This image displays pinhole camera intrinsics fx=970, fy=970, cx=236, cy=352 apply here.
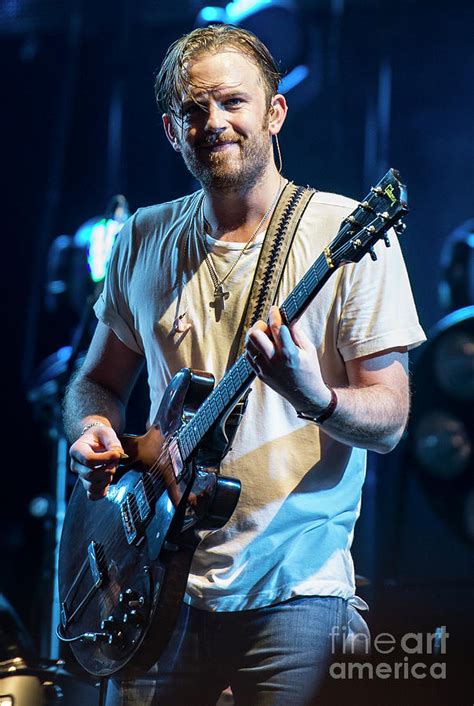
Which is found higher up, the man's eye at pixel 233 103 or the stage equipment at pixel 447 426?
the man's eye at pixel 233 103

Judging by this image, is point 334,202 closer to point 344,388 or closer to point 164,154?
point 344,388

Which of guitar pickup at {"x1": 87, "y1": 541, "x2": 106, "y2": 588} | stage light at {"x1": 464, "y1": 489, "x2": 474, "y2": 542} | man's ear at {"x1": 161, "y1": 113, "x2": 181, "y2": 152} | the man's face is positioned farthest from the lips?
stage light at {"x1": 464, "y1": 489, "x2": 474, "y2": 542}

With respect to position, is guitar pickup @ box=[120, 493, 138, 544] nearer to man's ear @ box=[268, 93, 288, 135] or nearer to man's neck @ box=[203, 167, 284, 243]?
man's neck @ box=[203, 167, 284, 243]

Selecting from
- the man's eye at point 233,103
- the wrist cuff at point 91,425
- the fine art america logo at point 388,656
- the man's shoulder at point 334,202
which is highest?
the man's eye at point 233,103

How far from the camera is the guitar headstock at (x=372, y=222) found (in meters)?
1.86

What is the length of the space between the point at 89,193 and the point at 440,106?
1.89 m

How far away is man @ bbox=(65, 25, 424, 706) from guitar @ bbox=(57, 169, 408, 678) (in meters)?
0.09

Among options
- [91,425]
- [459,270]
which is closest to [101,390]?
[91,425]

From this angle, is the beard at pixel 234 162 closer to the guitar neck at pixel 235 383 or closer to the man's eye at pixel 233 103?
the man's eye at pixel 233 103

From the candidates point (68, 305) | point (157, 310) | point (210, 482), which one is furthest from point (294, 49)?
point (210, 482)

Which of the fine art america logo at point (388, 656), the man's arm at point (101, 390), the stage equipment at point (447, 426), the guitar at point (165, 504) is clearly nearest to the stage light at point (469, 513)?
the stage equipment at point (447, 426)

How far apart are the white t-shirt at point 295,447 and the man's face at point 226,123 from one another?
18 cm

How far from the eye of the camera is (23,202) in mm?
5316

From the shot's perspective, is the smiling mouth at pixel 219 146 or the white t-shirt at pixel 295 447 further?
the smiling mouth at pixel 219 146
